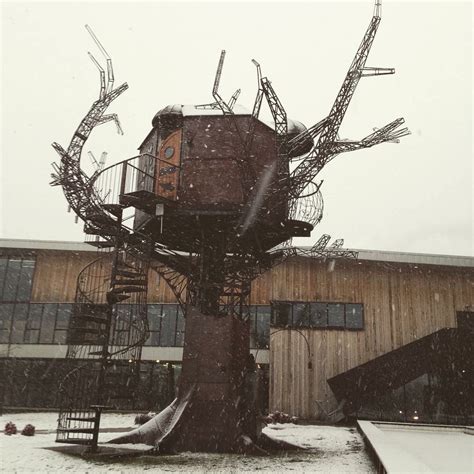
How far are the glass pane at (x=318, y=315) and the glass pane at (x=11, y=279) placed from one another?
16.7 metres

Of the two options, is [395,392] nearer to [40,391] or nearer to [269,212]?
[269,212]

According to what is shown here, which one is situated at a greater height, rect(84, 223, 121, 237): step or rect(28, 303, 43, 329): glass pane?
rect(84, 223, 121, 237): step

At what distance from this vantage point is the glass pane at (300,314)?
84.6 ft

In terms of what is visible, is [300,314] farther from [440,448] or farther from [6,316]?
[6,316]

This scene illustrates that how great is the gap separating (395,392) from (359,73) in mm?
18062

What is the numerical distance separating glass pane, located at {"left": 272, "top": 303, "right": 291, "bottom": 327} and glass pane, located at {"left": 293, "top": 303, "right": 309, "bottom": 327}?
12.4 inches

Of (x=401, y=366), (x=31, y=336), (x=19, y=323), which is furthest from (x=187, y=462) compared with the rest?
(x=19, y=323)

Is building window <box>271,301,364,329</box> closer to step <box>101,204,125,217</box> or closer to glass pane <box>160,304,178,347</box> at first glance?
glass pane <box>160,304,178,347</box>

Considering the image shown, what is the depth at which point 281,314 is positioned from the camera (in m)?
26.1

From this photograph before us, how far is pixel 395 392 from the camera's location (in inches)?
977

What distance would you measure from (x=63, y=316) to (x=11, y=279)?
3.90 m

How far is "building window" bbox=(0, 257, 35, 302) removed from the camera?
27984 mm

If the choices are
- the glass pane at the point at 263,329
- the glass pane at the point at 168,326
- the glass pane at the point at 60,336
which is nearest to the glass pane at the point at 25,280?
the glass pane at the point at 60,336

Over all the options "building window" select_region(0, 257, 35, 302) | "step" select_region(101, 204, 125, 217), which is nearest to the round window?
"step" select_region(101, 204, 125, 217)
